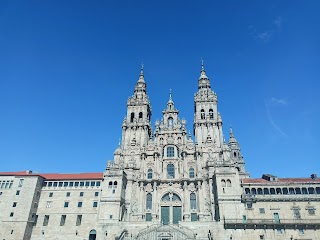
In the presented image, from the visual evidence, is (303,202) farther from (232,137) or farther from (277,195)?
(232,137)

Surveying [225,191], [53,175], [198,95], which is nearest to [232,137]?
[198,95]

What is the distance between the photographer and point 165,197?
53281 mm

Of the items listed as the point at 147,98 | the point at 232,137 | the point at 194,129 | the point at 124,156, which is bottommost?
the point at 124,156

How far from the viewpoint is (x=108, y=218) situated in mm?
46875

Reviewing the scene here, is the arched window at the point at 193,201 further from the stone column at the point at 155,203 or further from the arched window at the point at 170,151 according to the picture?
the arched window at the point at 170,151

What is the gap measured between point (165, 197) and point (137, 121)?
62.2ft

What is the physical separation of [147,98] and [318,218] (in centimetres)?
4458

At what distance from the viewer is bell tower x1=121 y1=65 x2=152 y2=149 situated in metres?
60.1

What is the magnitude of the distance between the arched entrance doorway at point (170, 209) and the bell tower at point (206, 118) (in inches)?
499

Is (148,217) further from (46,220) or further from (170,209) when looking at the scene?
(46,220)

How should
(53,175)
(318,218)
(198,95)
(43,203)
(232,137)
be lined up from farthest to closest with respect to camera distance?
(232,137) < (198,95) < (53,175) < (43,203) < (318,218)

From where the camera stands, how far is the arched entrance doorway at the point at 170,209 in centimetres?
5041

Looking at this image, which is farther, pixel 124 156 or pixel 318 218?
pixel 124 156

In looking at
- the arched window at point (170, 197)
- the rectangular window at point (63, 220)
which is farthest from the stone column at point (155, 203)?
the rectangular window at point (63, 220)
